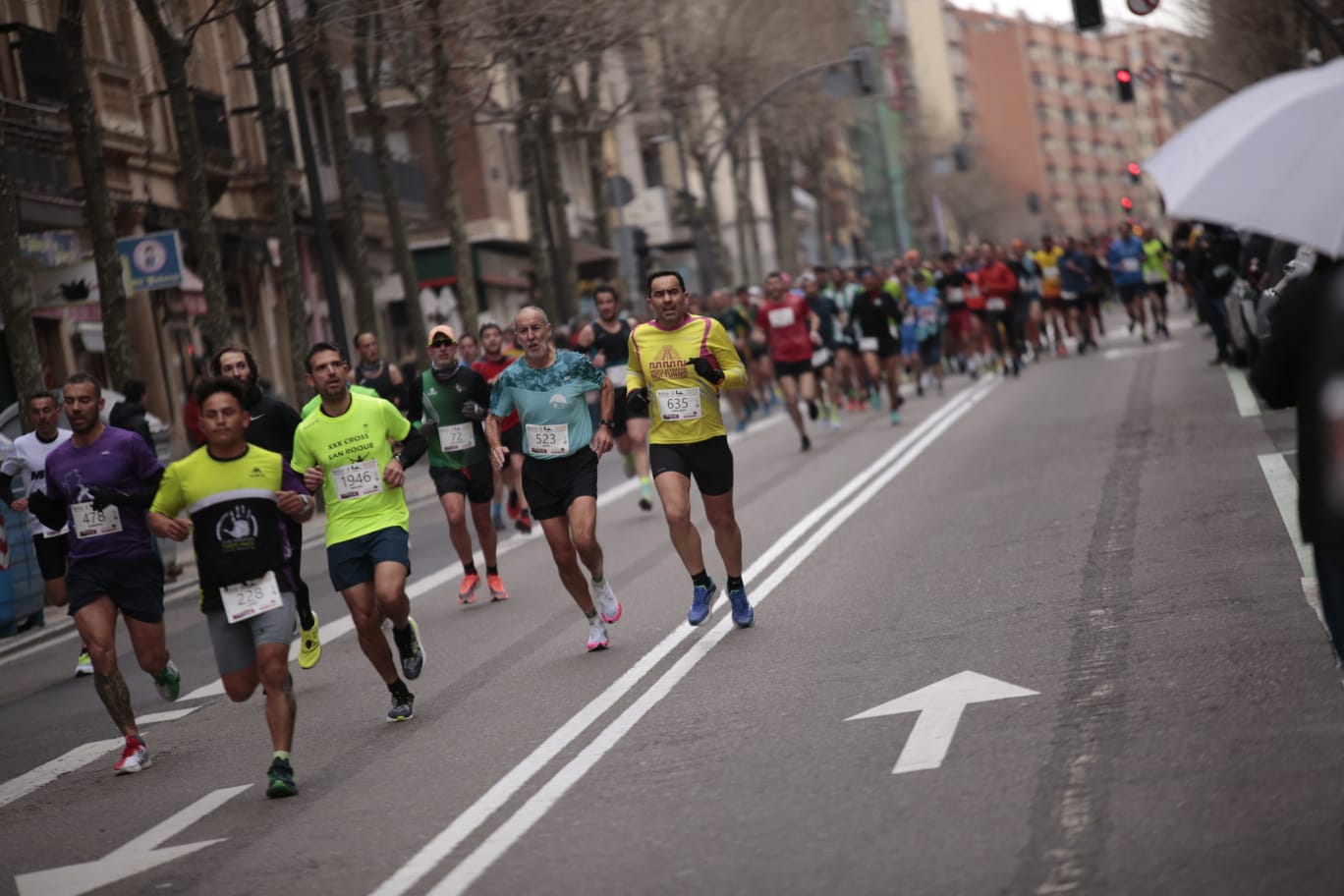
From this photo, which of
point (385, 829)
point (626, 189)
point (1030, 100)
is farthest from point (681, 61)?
point (1030, 100)

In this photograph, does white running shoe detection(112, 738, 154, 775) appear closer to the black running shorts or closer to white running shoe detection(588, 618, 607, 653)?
white running shoe detection(588, 618, 607, 653)

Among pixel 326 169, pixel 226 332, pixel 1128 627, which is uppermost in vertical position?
pixel 326 169

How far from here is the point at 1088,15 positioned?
3139cm

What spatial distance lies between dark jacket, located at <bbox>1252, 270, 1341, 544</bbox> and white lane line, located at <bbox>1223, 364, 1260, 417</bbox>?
11.6 meters

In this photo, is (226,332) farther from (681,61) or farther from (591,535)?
(681,61)

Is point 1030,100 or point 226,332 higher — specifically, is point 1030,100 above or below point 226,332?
above

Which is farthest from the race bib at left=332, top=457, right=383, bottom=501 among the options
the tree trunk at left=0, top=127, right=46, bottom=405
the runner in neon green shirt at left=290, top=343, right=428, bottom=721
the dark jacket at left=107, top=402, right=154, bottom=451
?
the tree trunk at left=0, top=127, right=46, bottom=405

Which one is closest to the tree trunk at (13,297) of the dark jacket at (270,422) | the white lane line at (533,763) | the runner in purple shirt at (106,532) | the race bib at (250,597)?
the dark jacket at (270,422)

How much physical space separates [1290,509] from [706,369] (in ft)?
12.3

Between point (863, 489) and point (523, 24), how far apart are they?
1753 centimetres

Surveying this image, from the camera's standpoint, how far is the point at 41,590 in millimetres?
18391

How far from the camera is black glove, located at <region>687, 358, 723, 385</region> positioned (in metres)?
11.6

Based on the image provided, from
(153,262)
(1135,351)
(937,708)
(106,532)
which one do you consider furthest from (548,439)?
(1135,351)

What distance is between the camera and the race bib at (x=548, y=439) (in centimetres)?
1185
